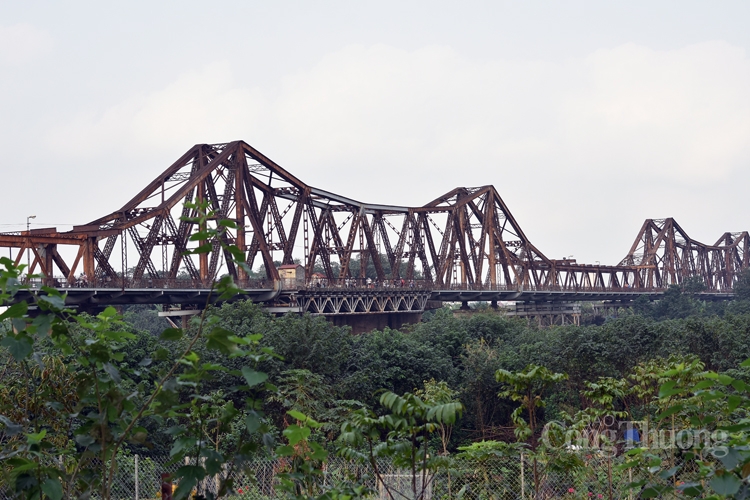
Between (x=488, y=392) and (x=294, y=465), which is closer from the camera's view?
(x=294, y=465)

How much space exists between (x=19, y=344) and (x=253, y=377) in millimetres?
1359

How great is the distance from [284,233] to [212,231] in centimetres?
5053

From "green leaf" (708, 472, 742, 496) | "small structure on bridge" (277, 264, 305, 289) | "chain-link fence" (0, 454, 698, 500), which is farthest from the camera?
"small structure on bridge" (277, 264, 305, 289)

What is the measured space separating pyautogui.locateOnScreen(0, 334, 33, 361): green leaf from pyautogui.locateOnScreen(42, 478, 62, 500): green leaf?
3.05 feet

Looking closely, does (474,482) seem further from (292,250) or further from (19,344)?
(292,250)

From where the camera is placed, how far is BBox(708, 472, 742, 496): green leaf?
14.5ft

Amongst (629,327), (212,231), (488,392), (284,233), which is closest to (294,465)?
(212,231)

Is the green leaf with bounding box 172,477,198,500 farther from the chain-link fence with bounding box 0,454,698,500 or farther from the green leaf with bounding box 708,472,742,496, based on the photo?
the chain-link fence with bounding box 0,454,698,500

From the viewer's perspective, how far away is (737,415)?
19.8m

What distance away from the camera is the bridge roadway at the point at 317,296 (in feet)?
137

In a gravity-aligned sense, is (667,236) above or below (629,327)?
above

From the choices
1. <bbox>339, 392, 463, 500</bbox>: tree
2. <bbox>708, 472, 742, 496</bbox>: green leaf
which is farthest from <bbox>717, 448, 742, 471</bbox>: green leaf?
<bbox>339, 392, 463, 500</bbox>: tree

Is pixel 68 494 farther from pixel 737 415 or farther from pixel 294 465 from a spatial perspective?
pixel 737 415

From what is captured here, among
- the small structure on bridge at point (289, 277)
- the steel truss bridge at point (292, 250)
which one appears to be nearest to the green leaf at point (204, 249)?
the steel truss bridge at point (292, 250)
